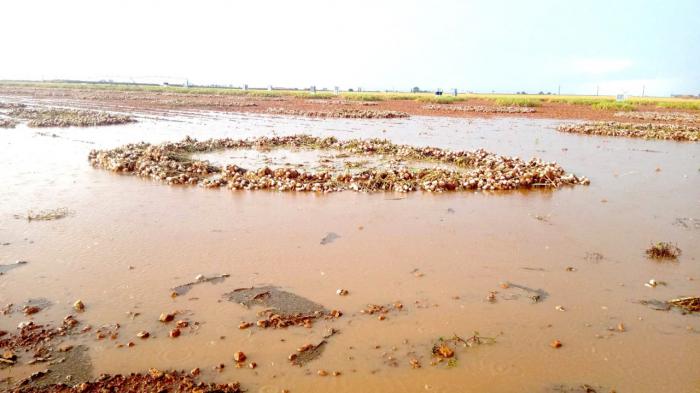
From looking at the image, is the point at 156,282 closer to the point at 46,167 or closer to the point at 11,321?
the point at 11,321

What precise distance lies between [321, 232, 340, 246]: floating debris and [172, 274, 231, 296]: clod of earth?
1773 mm

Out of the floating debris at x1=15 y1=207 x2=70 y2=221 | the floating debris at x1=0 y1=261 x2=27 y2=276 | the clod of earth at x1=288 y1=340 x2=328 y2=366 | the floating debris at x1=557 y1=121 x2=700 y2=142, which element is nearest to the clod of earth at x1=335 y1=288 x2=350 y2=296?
the clod of earth at x1=288 y1=340 x2=328 y2=366

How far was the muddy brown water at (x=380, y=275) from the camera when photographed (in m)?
4.11

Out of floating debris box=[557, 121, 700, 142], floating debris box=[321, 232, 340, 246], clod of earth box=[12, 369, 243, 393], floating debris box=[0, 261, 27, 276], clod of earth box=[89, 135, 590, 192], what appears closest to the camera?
clod of earth box=[12, 369, 243, 393]

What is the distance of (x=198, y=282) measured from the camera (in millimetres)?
5680

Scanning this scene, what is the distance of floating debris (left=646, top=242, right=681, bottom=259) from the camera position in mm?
6621

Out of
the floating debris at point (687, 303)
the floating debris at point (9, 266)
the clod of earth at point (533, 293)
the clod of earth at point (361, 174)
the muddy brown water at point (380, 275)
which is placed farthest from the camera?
the clod of earth at point (361, 174)

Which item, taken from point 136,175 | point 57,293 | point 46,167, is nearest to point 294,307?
point 57,293

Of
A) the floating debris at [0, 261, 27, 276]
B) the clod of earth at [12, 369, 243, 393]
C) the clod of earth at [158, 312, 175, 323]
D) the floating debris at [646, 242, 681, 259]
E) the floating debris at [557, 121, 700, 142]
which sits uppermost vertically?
the floating debris at [557, 121, 700, 142]

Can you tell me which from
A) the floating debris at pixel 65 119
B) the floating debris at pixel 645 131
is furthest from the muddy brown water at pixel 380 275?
the floating debris at pixel 65 119

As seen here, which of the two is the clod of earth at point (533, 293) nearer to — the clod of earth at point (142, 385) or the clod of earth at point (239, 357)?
the clod of earth at point (239, 357)

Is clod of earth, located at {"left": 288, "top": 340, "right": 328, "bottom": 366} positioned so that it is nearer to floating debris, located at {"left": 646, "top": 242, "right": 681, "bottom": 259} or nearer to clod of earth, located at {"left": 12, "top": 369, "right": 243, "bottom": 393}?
clod of earth, located at {"left": 12, "top": 369, "right": 243, "bottom": 393}

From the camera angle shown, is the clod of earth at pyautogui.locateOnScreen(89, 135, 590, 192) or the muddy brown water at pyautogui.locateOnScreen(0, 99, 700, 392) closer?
the muddy brown water at pyautogui.locateOnScreen(0, 99, 700, 392)

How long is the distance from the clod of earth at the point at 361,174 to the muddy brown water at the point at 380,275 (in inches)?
22.9
